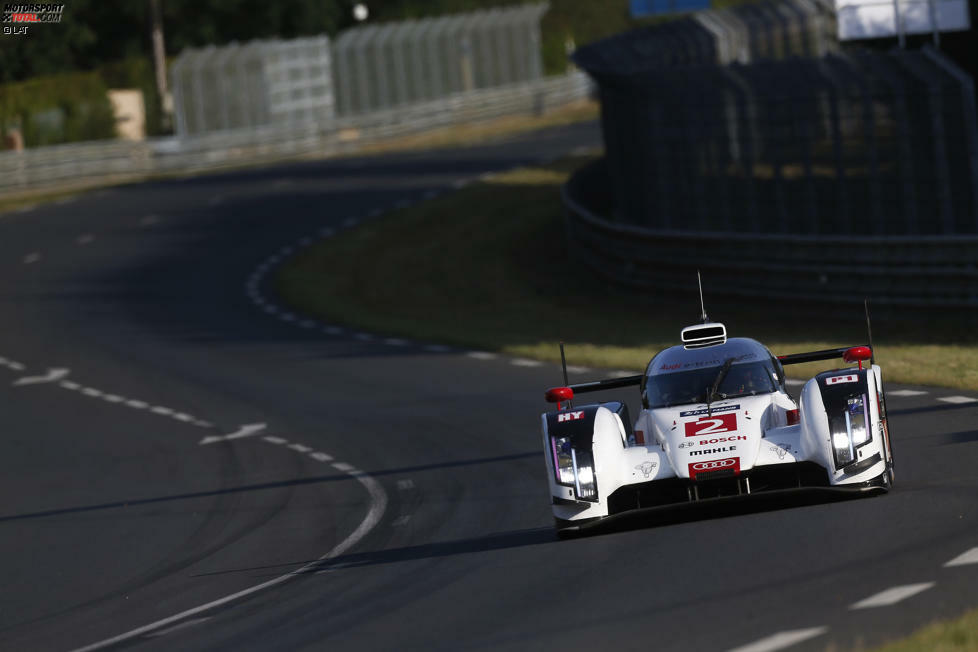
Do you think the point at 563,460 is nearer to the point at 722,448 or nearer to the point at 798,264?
the point at 722,448

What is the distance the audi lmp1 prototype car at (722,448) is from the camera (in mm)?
11898

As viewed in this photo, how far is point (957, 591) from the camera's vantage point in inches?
360

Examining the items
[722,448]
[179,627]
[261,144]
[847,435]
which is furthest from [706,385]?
[261,144]

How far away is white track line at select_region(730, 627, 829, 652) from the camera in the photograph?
8367 mm

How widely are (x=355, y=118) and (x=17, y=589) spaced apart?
5203 centimetres

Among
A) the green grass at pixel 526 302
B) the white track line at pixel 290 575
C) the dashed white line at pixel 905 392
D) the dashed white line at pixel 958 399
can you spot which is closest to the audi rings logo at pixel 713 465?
the white track line at pixel 290 575

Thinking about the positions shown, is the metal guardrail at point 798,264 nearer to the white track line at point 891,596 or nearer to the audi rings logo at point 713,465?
the audi rings logo at point 713,465

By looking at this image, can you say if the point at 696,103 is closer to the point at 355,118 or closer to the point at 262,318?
the point at 262,318

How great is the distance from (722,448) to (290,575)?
3.31m

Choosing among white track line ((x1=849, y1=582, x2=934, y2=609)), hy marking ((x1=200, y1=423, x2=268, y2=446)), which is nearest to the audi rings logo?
white track line ((x1=849, y1=582, x2=934, y2=609))

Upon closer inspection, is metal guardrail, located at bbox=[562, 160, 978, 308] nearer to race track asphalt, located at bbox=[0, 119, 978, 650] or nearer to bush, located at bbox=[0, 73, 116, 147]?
race track asphalt, located at bbox=[0, 119, 978, 650]

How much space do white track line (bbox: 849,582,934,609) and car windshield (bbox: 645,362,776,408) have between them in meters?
3.45

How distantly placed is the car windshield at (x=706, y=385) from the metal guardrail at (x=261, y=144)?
46.9 meters

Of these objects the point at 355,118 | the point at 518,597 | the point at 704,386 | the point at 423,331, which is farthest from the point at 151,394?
the point at 355,118
